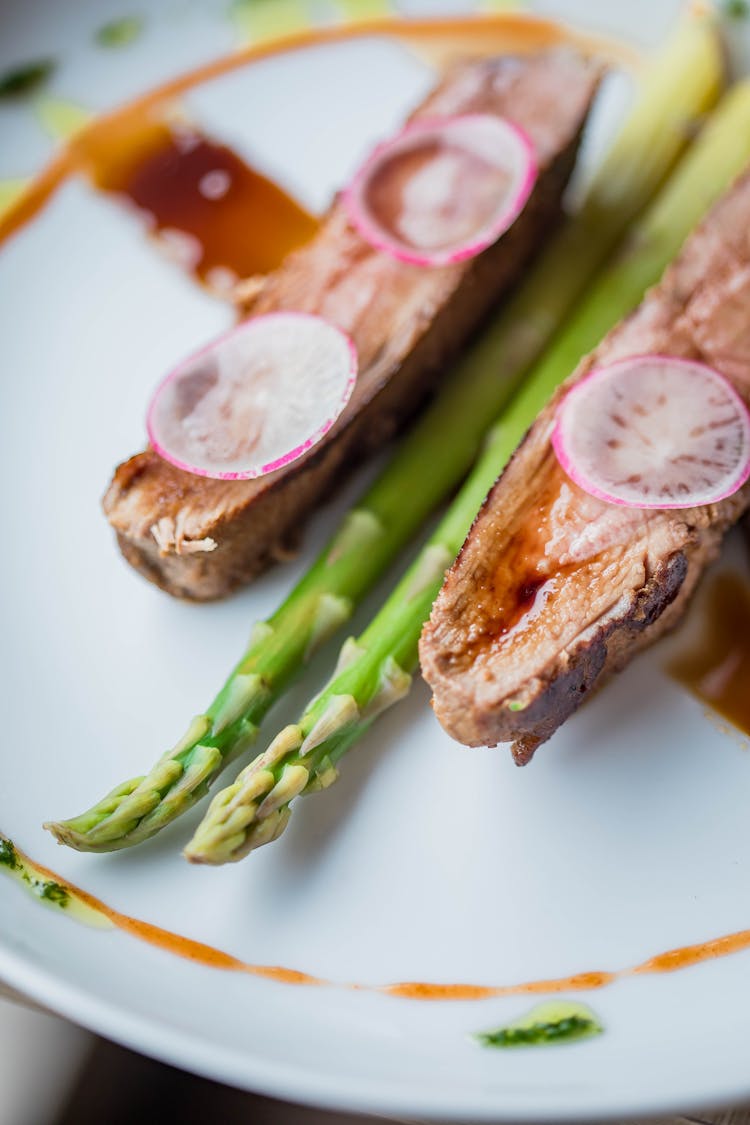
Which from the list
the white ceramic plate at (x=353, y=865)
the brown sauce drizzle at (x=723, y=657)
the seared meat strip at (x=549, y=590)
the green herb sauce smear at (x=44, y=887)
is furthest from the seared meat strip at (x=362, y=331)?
the brown sauce drizzle at (x=723, y=657)

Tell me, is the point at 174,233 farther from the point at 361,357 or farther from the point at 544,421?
the point at 544,421

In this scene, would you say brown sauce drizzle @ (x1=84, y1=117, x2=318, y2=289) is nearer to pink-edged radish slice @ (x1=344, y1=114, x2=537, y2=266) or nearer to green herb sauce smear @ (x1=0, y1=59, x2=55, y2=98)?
green herb sauce smear @ (x1=0, y1=59, x2=55, y2=98)

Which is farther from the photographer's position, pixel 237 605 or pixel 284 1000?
pixel 237 605

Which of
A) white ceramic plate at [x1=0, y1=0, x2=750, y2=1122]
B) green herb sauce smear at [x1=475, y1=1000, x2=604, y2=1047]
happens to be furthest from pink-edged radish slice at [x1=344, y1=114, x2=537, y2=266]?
green herb sauce smear at [x1=475, y1=1000, x2=604, y2=1047]

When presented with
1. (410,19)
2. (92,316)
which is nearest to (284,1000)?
(92,316)

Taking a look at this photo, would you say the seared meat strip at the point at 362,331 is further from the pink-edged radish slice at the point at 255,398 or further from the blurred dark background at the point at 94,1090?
the blurred dark background at the point at 94,1090

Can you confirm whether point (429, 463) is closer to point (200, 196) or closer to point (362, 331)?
point (362, 331)
